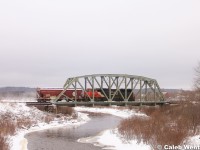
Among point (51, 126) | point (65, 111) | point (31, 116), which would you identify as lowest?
point (51, 126)

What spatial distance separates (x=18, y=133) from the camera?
1363 inches

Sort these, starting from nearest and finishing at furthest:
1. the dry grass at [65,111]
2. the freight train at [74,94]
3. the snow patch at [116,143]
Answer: the snow patch at [116,143]
the freight train at [74,94]
the dry grass at [65,111]

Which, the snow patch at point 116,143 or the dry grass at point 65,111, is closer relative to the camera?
the snow patch at point 116,143

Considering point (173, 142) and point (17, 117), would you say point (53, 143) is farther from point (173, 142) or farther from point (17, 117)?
point (17, 117)

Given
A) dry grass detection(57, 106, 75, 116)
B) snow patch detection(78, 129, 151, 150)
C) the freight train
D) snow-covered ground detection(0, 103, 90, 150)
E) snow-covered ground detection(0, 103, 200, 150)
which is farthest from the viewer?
dry grass detection(57, 106, 75, 116)

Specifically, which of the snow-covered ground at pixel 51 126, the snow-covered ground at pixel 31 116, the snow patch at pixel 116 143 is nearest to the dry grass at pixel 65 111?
the snow-covered ground at pixel 51 126

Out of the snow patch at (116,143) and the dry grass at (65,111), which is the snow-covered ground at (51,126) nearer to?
the snow patch at (116,143)

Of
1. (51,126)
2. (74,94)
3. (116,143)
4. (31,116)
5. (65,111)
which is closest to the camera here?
(116,143)

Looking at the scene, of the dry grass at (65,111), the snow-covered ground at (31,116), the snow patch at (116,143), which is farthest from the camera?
the dry grass at (65,111)

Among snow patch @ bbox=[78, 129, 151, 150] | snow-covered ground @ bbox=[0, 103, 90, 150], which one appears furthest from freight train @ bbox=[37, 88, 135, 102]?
snow patch @ bbox=[78, 129, 151, 150]

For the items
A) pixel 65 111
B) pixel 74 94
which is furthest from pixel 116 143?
pixel 65 111

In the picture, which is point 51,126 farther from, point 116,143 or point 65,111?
point 116,143

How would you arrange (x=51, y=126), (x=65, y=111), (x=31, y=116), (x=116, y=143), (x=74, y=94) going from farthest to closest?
(x=65, y=111) → (x=74, y=94) → (x=31, y=116) → (x=51, y=126) → (x=116, y=143)

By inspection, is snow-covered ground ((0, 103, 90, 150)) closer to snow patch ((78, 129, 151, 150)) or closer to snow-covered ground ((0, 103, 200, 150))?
snow-covered ground ((0, 103, 200, 150))
